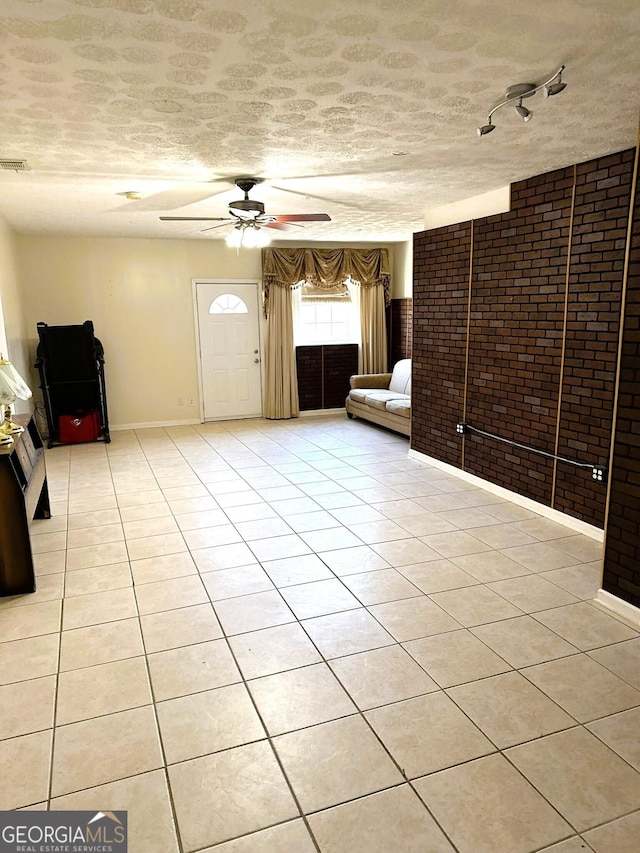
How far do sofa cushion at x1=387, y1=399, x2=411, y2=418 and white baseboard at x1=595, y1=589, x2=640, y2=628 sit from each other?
357cm

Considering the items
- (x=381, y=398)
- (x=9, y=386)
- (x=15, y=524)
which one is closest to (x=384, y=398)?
(x=381, y=398)

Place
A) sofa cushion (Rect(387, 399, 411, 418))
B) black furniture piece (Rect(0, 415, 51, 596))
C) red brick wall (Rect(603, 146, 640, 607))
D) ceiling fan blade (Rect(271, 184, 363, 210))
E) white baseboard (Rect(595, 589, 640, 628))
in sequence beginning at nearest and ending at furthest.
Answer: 1. red brick wall (Rect(603, 146, 640, 607))
2. white baseboard (Rect(595, 589, 640, 628))
3. black furniture piece (Rect(0, 415, 51, 596))
4. ceiling fan blade (Rect(271, 184, 363, 210))
5. sofa cushion (Rect(387, 399, 411, 418))

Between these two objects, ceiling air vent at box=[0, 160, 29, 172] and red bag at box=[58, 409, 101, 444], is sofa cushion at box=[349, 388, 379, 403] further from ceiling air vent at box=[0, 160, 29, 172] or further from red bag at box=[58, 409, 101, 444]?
ceiling air vent at box=[0, 160, 29, 172]

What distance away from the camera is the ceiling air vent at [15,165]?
11.6 ft

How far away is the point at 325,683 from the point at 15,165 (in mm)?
3632

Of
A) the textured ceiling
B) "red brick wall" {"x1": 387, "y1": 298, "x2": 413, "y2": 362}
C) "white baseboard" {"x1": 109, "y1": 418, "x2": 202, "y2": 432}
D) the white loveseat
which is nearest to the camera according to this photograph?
the textured ceiling

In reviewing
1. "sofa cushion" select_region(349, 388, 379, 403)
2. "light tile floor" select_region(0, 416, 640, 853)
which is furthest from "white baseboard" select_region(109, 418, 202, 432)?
"light tile floor" select_region(0, 416, 640, 853)

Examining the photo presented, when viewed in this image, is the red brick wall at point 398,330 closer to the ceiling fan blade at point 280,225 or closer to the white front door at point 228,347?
the white front door at point 228,347

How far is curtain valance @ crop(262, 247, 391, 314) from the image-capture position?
762 centimetres

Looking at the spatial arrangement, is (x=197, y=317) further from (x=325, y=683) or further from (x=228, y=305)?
(x=325, y=683)

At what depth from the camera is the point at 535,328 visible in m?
4.03

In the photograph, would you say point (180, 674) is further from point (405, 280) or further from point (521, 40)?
point (405, 280)

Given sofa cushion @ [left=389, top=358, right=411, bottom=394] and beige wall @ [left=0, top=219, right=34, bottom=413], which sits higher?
beige wall @ [left=0, top=219, right=34, bottom=413]

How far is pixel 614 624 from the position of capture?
2.64 meters
